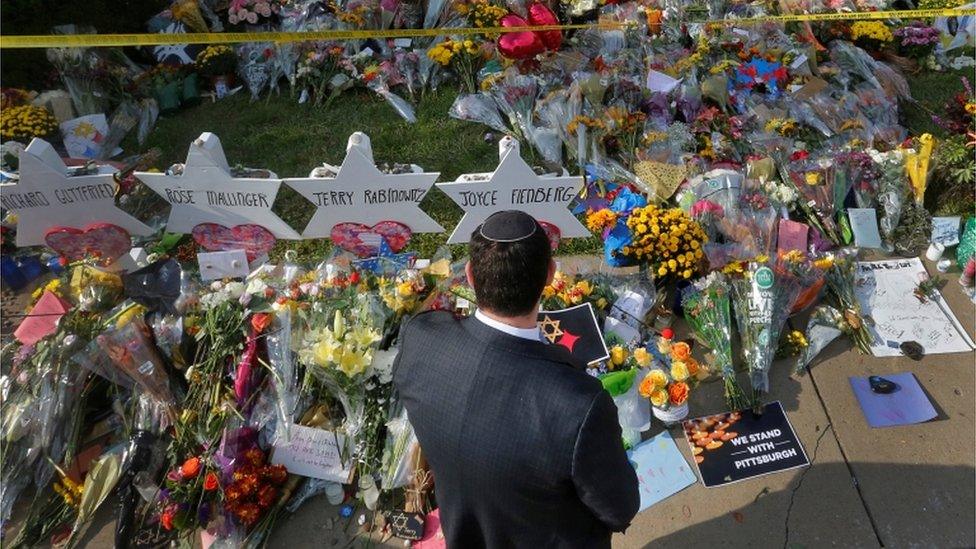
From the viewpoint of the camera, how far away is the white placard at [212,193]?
362 centimetres

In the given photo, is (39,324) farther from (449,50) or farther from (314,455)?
(449,50)

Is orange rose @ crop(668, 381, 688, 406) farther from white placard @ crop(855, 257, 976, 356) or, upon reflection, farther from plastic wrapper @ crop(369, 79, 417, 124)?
plastic wrapper @ crop(369, 79, 417, 124)

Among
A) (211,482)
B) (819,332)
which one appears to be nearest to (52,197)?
(211,482)

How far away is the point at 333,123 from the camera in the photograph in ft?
19.2

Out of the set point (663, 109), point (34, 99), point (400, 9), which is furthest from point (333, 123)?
point (663, 109)

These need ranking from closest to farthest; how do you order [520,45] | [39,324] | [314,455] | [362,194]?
[314,455]
[39,324]
[362,194]
[520,45]

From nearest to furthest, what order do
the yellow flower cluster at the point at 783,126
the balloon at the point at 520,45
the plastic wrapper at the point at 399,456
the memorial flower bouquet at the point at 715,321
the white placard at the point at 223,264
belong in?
the plastic wrapper at the point at 399,456 → the memorial flower bouquet at the point at 715,321 → the white placard at the point at 223,264 → the yellow flower cluster at the point at 783,126 → the balloon at the point at 520,45

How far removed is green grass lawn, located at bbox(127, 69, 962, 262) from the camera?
530 cm

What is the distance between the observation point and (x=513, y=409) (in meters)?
1.59

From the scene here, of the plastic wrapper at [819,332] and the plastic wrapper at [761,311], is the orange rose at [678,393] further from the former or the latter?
the plastic wrapper at [819,332]

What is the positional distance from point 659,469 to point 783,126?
3.32 meters

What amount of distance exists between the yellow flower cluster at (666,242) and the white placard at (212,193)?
86.8 inches

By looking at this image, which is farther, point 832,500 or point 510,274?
point 832,500

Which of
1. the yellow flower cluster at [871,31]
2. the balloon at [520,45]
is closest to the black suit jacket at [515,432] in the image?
the balloon at [520,45]
